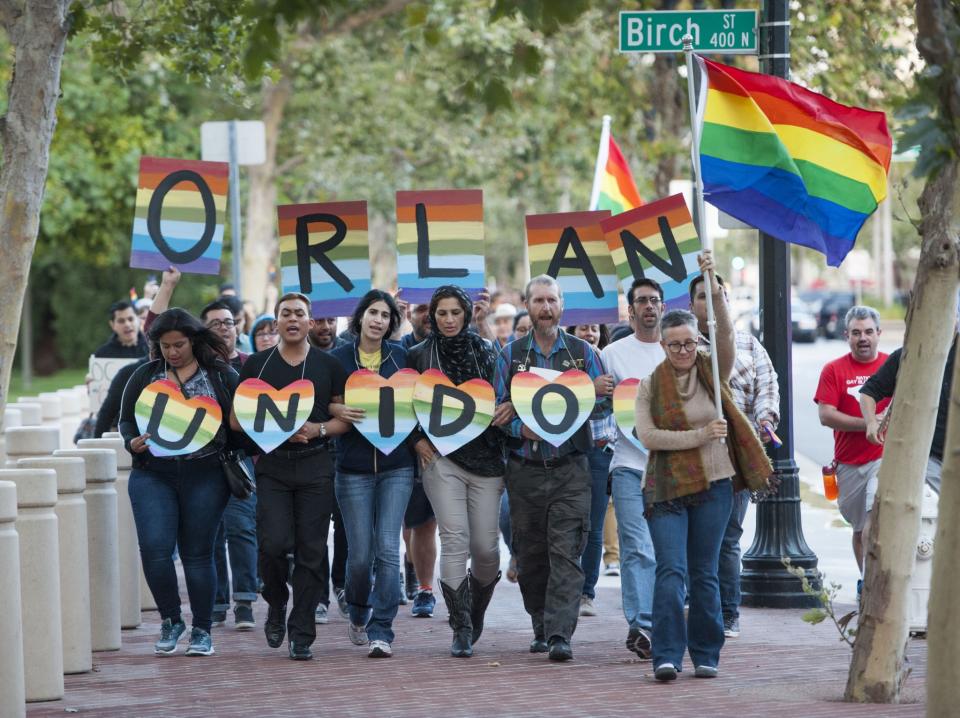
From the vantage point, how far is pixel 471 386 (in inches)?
371

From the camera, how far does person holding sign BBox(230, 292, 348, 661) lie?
30.6 feet

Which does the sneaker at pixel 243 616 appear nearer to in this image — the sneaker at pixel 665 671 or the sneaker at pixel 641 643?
the sneaker at pixel 641 643

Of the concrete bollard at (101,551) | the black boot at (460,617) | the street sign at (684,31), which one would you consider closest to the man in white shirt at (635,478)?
the black boot at (460,617)

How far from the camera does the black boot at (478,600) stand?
374 inches

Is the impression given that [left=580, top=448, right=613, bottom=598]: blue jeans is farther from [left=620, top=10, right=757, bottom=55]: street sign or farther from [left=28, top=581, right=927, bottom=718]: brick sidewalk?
[left=620, top=10, right=757, bottom=55]: street sign

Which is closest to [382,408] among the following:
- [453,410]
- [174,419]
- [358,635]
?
[453,410]

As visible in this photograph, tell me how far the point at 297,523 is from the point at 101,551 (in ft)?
3.93

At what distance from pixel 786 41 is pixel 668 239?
75.5 inches

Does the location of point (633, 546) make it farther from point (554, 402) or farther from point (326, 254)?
point (326, 254)

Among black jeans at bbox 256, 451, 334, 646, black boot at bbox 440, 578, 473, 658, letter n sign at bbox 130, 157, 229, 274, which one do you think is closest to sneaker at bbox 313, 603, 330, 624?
black jeans at bbox 256, 451, 334, 646

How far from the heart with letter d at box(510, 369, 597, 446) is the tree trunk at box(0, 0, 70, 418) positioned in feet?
9.98

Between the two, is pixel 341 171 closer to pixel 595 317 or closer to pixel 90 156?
pixel 90 156

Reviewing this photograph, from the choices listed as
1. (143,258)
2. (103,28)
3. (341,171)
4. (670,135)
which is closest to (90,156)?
(341,171)

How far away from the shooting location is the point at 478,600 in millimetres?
9523
